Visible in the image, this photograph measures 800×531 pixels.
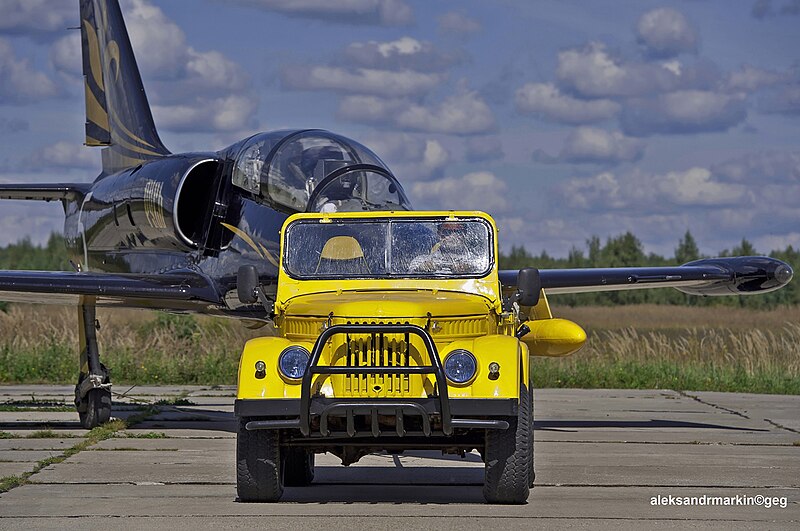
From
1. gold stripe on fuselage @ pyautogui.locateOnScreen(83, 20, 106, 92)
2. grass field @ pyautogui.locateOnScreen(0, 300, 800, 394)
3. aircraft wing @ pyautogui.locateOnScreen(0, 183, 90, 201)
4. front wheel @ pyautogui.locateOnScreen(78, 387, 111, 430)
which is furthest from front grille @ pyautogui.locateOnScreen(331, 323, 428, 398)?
grass field @ pyautogui.locateOnScreen(0, 300, 800, 394)

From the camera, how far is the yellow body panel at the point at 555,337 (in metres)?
11.7

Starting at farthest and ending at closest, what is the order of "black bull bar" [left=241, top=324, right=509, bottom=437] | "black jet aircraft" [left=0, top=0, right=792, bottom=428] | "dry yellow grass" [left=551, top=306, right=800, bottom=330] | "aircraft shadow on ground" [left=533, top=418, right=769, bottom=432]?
"dry yellow grass" [left=551, top=306, right=800, bottom=330] < "aircraft shadow on ground" [left=533, top=418, right=769, bottom=432] < "black jet aircraft" [left=0, top=0, right=792, bottom=428] < "black bull bar" [left=241, top=324, right=509, bottom=437]

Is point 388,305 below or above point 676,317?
above

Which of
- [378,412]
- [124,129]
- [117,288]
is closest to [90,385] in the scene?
[117,288]

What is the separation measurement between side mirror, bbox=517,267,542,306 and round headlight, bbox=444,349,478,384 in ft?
3.45

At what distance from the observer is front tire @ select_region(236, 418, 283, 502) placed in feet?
27.9

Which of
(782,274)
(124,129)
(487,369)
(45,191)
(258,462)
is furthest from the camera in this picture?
(124,129)

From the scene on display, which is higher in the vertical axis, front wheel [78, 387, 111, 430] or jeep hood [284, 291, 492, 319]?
jeep hood [284, 291, 492, 319]

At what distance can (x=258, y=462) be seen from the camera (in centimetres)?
854

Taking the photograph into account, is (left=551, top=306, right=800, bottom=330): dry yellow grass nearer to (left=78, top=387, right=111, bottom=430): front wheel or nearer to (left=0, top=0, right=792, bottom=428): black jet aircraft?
(left=0, top=0, right=792, bottom=428): black jet aircraft

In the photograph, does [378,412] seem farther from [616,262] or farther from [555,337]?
[616,262]

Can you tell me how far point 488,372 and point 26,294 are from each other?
788 cm

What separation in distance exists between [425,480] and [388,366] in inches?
90.6

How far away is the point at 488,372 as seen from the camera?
26.8ft
